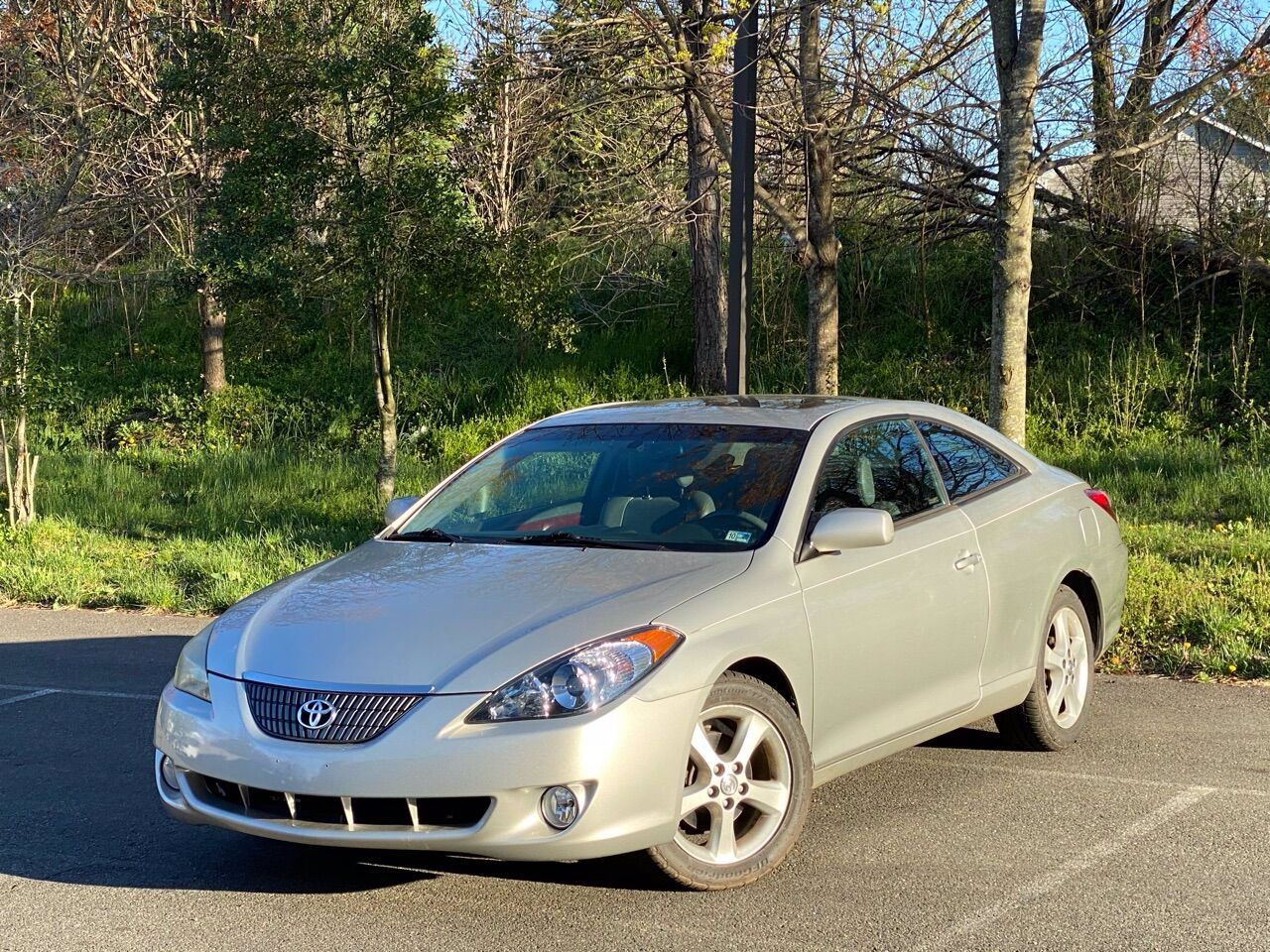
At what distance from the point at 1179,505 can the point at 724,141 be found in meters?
4.67

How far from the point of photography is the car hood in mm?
4168

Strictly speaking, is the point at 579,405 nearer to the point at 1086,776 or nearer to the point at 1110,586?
the point at 1110,586

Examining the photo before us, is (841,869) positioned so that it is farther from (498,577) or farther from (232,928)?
(232,928)

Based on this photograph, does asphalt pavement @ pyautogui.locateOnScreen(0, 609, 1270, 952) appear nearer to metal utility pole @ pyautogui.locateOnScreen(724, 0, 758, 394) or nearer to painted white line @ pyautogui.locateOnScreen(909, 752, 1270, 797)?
painted white line @ pyautogui.locateOnScreen(909, 752, 1270, 797)

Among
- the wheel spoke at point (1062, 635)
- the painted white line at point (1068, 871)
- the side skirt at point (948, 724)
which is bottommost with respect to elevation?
the painted white line at point (1068, 871)

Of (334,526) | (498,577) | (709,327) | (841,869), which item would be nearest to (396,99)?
(334,526)

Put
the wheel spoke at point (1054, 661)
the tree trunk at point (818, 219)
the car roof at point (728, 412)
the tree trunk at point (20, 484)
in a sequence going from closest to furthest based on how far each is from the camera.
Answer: the car roof at point (728, 412) < the wheel spoke at point (1054, 661) < the tree trunk at point (818, 219) < the tree trunk at point (20, 484)

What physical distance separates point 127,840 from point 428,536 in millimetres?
1513

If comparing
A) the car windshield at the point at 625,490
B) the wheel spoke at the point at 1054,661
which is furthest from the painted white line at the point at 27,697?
the wheel spoke at the point at 1054,661

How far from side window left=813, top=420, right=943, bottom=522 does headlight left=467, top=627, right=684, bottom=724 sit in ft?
3.81

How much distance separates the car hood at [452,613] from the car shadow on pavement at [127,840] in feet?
2.29

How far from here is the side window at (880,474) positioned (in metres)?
5.32

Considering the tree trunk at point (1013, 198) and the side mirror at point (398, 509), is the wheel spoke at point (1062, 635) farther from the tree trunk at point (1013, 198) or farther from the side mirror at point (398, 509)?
the tree trunk at point (1013, 198)

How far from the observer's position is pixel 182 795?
4.45 metres
